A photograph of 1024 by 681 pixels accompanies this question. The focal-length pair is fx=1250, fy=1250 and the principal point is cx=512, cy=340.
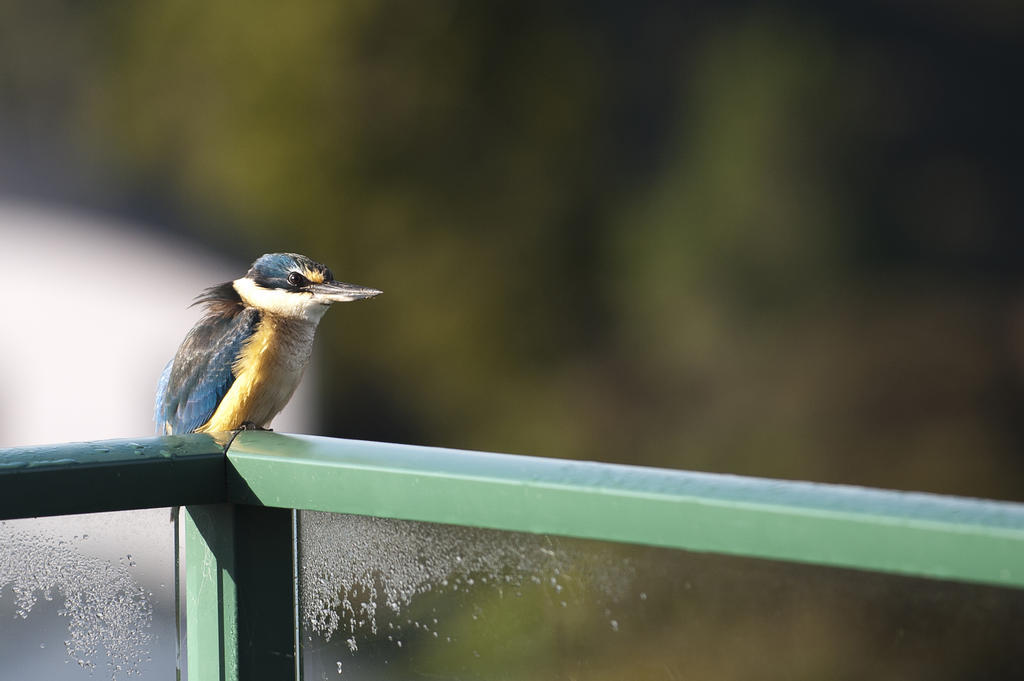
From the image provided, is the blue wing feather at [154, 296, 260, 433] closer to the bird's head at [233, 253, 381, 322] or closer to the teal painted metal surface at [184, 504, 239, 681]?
the bird's head at [233, 253, 381, 322]

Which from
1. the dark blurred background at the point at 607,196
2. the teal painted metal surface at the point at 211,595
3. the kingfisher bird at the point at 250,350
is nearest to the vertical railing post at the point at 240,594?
the teal painted metal surface at the point at 211,595

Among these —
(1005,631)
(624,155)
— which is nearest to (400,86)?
(624,155)

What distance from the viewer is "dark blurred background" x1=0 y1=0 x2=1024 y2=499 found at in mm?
3090

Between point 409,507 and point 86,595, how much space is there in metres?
0.21

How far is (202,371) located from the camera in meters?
1.44

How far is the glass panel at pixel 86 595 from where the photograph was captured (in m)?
0.72

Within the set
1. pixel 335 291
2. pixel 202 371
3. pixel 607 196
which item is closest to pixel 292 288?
pixel 335 291

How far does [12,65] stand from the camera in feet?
10.8

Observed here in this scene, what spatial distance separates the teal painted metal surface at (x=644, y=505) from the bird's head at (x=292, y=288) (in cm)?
80

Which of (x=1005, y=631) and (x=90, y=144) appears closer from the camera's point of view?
(x=1005, y=631)

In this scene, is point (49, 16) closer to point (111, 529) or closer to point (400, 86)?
point (400, 86)

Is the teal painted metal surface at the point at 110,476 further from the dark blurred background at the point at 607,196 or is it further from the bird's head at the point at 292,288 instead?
the dark blurred background at the point at 607,196

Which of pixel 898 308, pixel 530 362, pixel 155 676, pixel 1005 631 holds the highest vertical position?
pixel 1005 631

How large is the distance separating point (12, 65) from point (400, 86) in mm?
1034
